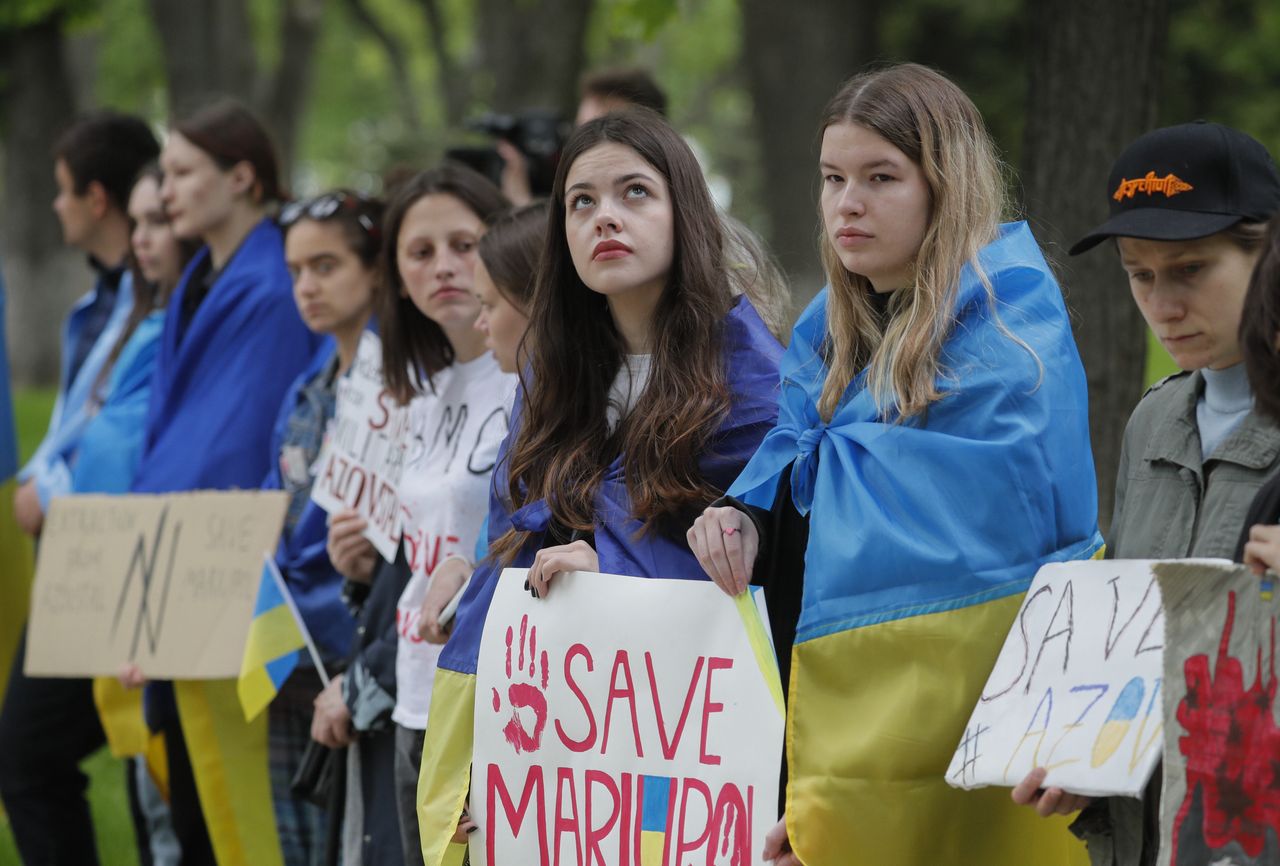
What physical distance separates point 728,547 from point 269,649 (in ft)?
7.19

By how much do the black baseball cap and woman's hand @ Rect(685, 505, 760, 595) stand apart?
86 cm

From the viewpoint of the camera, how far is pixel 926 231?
3.03m

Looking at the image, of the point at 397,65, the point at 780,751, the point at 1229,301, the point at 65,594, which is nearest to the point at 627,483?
the point at 780,751

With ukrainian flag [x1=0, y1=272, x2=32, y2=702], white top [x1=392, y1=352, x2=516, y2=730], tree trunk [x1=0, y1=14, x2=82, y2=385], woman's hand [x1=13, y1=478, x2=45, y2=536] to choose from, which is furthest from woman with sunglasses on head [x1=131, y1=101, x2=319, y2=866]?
tree trunk [x1=0, y1=14, x2=82, y2=385]

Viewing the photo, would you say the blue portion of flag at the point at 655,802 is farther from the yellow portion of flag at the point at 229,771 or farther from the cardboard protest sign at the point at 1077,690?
the yellow portion of flag at the point at 229,771

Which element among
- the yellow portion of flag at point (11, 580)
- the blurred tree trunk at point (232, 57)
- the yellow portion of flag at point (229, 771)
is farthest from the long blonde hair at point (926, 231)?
the blurred tree trunk at point (232, 57)

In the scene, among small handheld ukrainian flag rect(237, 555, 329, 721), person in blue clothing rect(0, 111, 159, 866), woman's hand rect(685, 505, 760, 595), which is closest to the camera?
woman's hand rect(685, 505, 760, 595)

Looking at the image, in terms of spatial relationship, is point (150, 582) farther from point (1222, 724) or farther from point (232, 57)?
point (232, 57)

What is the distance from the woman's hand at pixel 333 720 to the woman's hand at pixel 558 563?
1.28 metres

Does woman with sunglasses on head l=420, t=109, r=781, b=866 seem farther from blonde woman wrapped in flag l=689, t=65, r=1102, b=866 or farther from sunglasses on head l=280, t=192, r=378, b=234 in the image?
sunglasses on head l=280, t=192, r=378, b=234

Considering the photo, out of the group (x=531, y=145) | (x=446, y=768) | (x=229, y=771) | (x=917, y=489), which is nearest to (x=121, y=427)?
(x=229, y=771)

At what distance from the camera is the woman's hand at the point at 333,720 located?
4.35 meters

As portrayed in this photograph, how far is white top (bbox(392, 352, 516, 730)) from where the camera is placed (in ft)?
13.4

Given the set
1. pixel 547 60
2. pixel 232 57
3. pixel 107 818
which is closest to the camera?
pixel 107 818
